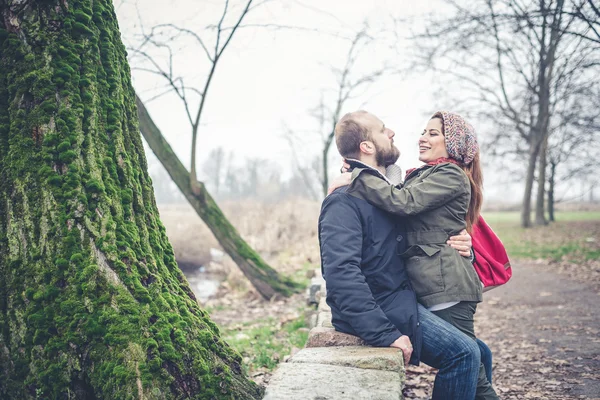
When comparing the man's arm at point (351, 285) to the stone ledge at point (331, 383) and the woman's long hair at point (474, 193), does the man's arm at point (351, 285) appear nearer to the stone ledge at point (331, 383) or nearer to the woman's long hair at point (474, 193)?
the stone ledge at point (331, 383)

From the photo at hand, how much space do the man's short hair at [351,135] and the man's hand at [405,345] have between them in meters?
1.14

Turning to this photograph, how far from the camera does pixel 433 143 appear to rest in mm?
2764

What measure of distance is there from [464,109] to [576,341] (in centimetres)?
1615

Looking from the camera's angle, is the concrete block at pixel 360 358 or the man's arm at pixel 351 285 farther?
the man's arm at pixel 351 285

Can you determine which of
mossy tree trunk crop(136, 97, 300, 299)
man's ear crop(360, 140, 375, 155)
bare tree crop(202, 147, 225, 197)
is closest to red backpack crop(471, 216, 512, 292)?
man's ear crop(360, 140, 375, 155)

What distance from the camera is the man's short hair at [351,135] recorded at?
268 cm

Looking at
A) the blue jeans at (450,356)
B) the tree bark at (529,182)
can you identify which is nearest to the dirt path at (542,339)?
the blue jeans at (450,356)

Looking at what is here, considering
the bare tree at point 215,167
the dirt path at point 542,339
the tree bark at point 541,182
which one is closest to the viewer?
the dirt path at point 542,339

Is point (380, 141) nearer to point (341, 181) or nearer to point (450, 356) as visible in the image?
point (341, 181)

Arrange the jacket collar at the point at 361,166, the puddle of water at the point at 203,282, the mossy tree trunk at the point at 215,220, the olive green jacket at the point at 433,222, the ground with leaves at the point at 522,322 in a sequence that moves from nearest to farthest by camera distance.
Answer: the olive green jacket at the point at 433,222, the jacket collar at the point at 361,166, the ground with leaves at the point at 522,322, the mossy tree trunk at the point at 215,220, the puddle of water at the point at 203,282

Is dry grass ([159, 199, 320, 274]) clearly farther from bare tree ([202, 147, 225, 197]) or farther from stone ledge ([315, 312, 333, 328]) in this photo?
bare tree ([202, 147, 225, 197])

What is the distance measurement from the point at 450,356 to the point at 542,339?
3.51m

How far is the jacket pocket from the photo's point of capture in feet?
7.77

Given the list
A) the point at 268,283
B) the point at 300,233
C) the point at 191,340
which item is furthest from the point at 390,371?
the point at 300,233
